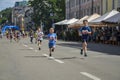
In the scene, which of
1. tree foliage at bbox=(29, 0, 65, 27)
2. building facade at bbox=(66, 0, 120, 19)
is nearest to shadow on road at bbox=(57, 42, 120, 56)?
building facade at bbox=(66, 0, 120, 19)

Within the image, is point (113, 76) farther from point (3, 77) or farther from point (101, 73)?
point (3, 77)

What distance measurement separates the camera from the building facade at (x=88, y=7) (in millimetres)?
58791

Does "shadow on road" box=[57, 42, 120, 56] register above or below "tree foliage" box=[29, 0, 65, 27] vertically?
below

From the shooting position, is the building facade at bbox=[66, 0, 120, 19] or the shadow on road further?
the building facade at bbox=[66, 0, 120, 19]

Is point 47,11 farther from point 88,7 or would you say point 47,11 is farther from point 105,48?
point 105,48

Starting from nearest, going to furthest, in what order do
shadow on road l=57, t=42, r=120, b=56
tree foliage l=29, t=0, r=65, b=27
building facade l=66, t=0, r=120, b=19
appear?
shadow on road l=57, t=42, r=120, b=56 → building facade l=66, t=0, r=120, b=19 → tree foliage l=29, t=0, r=65, b=27

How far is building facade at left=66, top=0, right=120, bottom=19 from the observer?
5879cm

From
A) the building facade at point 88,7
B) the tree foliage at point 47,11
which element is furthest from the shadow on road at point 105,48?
the tree foliage at point 47,11

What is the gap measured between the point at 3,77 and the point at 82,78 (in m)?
2.29

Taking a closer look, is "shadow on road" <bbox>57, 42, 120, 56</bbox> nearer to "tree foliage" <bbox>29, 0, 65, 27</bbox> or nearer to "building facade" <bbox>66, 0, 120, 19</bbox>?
"building facade" <bbox>66, 0, 120, 19</bbox>

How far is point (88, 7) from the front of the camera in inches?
2859

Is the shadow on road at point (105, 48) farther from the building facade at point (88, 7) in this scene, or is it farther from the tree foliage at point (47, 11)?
the tree foliage at point (47, 11)

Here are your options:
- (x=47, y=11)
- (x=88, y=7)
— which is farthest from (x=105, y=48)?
(x=47, y=11)

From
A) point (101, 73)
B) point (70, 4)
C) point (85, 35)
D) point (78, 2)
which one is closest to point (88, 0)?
point (78, 2)
